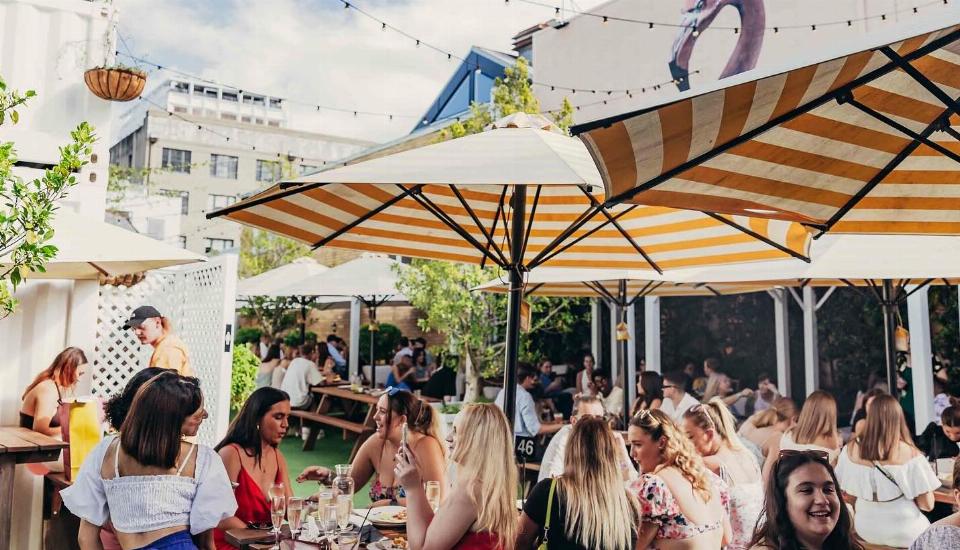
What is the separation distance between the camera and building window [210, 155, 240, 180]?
44.8 meters

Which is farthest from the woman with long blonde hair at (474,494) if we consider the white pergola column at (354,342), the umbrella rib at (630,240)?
the white pergola column at (354,342)

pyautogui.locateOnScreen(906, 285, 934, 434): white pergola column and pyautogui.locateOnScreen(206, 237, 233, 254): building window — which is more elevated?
pyautogui.locateOnScreen(206, 237, 233, 254): building window

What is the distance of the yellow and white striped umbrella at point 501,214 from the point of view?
3.07 m

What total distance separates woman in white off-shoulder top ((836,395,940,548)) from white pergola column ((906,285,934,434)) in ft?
15.5

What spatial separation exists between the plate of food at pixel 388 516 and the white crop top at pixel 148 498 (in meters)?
0.81

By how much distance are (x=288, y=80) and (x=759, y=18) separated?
2438 inches

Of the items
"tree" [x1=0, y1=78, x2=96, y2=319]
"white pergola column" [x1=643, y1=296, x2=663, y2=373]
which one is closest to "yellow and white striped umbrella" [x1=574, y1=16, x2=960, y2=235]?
"tree" [x1=0, y1=78, x2=96, y2=319]

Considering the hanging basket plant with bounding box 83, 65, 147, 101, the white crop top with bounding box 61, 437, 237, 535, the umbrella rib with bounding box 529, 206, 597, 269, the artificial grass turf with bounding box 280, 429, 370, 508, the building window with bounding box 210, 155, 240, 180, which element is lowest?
the artificial grass turf with bounding box 280, 429, 370, 508

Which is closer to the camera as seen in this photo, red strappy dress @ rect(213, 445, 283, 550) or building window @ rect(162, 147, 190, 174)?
red strappy dress @ rect(213, 445, 283, 550)

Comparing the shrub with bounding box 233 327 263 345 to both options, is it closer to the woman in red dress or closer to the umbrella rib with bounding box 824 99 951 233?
the woman in red dress

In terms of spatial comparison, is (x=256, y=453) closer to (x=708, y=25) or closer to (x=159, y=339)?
(x=159, y=339)

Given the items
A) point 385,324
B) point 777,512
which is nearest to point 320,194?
point 777,512

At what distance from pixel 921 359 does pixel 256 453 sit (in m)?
7.88

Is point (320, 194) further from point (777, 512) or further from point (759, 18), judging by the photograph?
point (759, 18)
